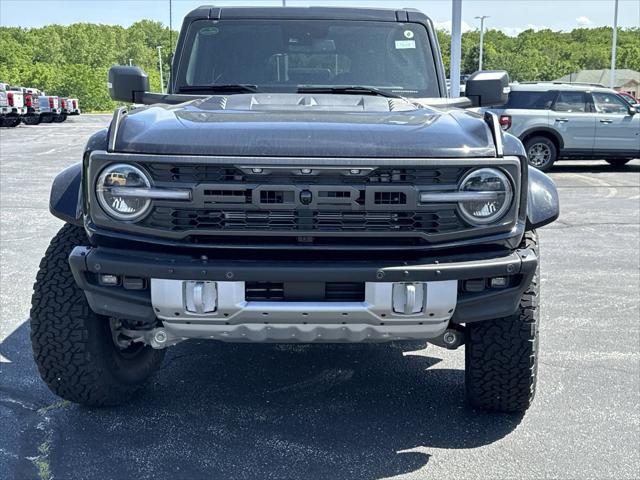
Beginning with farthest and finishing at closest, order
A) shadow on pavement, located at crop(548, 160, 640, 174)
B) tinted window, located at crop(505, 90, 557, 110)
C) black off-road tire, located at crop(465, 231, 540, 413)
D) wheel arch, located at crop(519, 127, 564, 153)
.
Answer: shadow on pavement, located at crop(548, 160, 640, 174) → tinted window, located at crop(505, 90, 557, 110) → wheel arch, located at crop(519, 127, 564, 153) → black off-road tire, located at crop(465, 231, 540, 413)

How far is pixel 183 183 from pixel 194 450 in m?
1.14

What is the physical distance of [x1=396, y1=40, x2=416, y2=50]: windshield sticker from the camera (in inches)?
182

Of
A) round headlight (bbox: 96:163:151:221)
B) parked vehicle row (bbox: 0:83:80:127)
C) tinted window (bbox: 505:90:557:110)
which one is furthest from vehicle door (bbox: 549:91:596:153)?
parked vehicle row (bbox: 0:83:80:127)

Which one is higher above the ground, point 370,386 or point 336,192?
point 336,192

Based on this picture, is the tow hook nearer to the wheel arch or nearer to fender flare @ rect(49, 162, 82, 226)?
fender flare @ rect(49, 162, 82, 226)

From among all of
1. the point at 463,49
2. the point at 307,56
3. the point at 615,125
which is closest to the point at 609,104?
the point at 615,125

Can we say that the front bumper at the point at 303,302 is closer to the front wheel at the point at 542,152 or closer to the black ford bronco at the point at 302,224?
the black ford bronco at the point at 302,224

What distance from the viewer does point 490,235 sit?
117 inches

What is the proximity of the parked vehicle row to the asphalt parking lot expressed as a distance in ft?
89.0

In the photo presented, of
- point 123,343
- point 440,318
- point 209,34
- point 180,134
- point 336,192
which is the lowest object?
point 123,343

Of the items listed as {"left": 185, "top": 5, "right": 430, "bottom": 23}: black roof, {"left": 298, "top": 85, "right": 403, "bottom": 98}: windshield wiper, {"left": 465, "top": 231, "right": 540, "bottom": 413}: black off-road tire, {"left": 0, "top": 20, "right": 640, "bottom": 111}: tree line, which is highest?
{"left": 0, "top": 20, "right": 640, "bottom": 111}: tree line

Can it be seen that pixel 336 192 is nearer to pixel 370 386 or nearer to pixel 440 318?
pixel 440 318

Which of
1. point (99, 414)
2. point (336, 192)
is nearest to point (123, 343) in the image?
point (99, 414)

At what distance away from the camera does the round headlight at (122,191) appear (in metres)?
2.91
